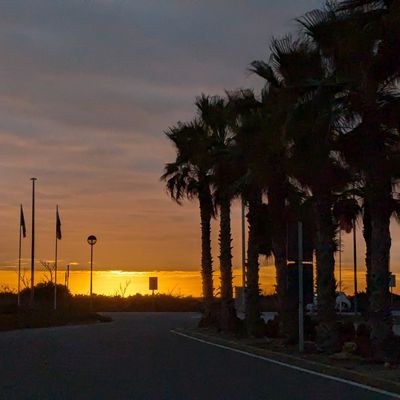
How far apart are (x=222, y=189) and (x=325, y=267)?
11.8 m

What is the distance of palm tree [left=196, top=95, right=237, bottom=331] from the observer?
3484 centimetres

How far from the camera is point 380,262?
2072cm

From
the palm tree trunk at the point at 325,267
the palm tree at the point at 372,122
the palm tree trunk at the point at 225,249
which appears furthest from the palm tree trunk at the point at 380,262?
the palm tree trunk at the point at 225,249

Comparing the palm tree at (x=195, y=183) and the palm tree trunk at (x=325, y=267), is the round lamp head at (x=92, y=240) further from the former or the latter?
the palm tree trunk at (x=325, y=267)

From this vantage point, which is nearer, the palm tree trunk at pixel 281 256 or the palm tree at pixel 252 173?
the palm tree at pixel 252 173

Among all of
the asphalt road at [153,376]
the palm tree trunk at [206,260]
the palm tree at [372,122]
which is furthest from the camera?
the palm tree trunk at [206,260]

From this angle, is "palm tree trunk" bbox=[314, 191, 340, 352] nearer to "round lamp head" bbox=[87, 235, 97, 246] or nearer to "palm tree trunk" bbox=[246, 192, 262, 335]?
"palm tree trunk" bbox=[246, 192, 262, 335]

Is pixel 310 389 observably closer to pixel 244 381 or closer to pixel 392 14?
pixel 244 381

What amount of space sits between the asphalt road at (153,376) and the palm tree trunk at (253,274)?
448cm

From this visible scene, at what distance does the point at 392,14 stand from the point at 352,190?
1457 centimetres

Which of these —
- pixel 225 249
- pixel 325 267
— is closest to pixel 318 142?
pixel 325 267

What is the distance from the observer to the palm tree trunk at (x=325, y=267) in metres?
23.7

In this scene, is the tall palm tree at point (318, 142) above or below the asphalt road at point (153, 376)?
above

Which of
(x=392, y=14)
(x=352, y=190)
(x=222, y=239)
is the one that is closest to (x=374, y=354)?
(x=392, y=14)
